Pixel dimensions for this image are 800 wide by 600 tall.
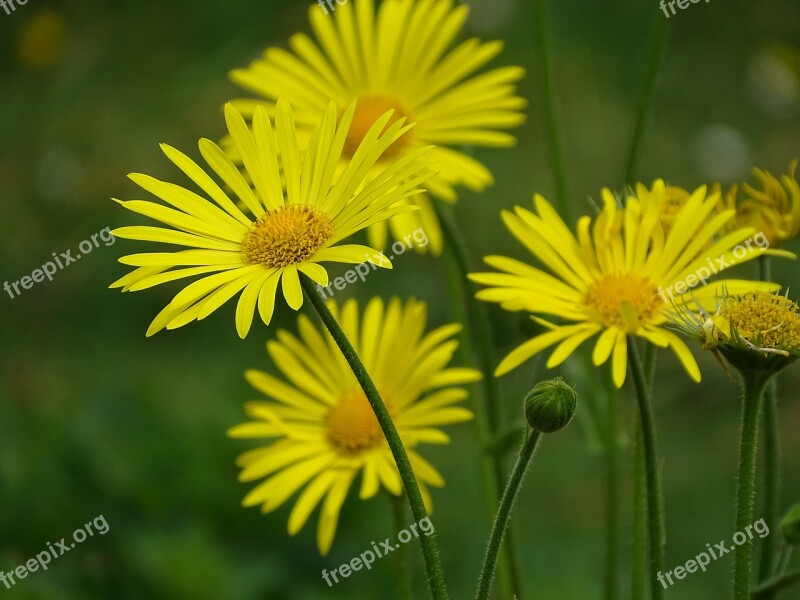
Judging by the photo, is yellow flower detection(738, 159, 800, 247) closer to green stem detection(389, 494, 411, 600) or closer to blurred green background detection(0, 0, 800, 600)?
blurred green background detection(0, 0, 800, 600)

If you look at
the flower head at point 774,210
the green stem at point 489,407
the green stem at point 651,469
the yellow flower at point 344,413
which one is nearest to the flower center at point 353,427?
the yellow flower at point 344,413

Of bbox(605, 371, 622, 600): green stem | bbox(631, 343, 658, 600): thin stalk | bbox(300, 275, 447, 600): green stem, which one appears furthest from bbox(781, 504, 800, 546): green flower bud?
bbox(300, 275, 447, 600): green stem

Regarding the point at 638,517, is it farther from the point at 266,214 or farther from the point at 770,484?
the point at 266,214

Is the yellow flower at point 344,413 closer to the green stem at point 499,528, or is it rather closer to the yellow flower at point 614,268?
the yellow flower at point 614,268

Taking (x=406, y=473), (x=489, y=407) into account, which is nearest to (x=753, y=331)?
(x=406, y=473)

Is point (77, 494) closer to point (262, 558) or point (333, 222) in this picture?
point (262, 558)

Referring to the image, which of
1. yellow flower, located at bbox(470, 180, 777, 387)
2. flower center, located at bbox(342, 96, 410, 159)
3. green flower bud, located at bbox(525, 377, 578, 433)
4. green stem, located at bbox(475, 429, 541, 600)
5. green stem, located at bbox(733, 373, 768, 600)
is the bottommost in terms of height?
green stem, located at bbox(733, 373, 768, 600)

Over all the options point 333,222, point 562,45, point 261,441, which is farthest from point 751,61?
point 333,222
